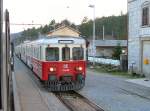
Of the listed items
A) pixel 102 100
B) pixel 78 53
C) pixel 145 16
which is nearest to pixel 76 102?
pixel 102 100

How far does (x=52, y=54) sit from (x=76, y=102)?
12.4 feet

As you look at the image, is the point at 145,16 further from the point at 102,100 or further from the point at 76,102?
the point at 76,102

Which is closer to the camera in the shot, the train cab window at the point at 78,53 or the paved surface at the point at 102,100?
the paved surface at the point at 102,100

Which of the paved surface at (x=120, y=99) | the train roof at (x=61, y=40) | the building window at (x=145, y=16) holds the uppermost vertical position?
the building window at (x=145, y=16)

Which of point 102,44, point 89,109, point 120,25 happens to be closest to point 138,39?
point 89,109

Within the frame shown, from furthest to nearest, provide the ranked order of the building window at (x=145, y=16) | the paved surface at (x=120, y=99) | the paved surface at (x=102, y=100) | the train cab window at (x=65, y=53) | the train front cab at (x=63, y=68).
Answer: the building window at (x=145, y=16), the train cab window at (x=65, y=53), the train front cab at (x=63, y=68), the paved surface at (x=120, y=99), the paved surface at (x=102, y=100)

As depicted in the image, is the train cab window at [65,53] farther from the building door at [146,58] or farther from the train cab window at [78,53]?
the building door at [146,58]

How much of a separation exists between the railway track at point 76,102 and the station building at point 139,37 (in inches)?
476

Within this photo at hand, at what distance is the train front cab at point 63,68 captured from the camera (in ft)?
63.9

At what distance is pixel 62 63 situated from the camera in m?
19.5

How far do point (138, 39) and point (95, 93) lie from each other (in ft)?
46.4

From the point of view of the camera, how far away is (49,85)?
64.2 ft

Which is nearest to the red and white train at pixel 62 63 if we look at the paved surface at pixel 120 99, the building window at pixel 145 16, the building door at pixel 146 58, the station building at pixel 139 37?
the paved surface at pixel 120 99

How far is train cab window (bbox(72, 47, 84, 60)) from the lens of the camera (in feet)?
65.8
